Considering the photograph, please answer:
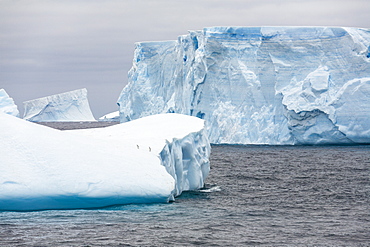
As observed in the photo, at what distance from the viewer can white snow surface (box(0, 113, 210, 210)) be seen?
31.7 feet

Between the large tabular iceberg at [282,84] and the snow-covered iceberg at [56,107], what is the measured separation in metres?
36.4

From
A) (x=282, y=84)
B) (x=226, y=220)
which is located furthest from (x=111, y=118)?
(x=226, y=220)

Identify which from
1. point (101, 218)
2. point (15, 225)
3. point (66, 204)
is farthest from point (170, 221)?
point (15, 225)

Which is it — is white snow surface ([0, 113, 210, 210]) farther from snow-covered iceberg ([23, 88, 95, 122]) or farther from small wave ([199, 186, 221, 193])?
snow-covered iceberg ([23, 88, 95, 122])

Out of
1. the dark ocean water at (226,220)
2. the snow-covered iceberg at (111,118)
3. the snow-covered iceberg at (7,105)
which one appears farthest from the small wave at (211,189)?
the snow-covered iceberg at (111,118)

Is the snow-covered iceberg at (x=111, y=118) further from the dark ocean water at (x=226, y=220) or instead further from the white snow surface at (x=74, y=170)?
the white snow surface at (x=74, y=170)

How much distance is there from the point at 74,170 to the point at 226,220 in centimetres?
270

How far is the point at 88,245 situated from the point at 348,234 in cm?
401

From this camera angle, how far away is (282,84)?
28344 mm

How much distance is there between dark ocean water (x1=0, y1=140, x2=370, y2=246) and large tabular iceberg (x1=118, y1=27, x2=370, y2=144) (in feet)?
35.0

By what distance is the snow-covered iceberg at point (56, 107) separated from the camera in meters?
64.9

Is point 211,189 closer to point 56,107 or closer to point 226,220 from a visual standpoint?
point 226,220

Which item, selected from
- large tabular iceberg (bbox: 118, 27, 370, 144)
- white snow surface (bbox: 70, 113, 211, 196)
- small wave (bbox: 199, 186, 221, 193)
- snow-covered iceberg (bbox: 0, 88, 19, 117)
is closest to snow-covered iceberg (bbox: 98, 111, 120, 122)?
snow-covered iceberg (bbox: 0, 88, 19, 117)

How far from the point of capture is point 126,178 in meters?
10.3
